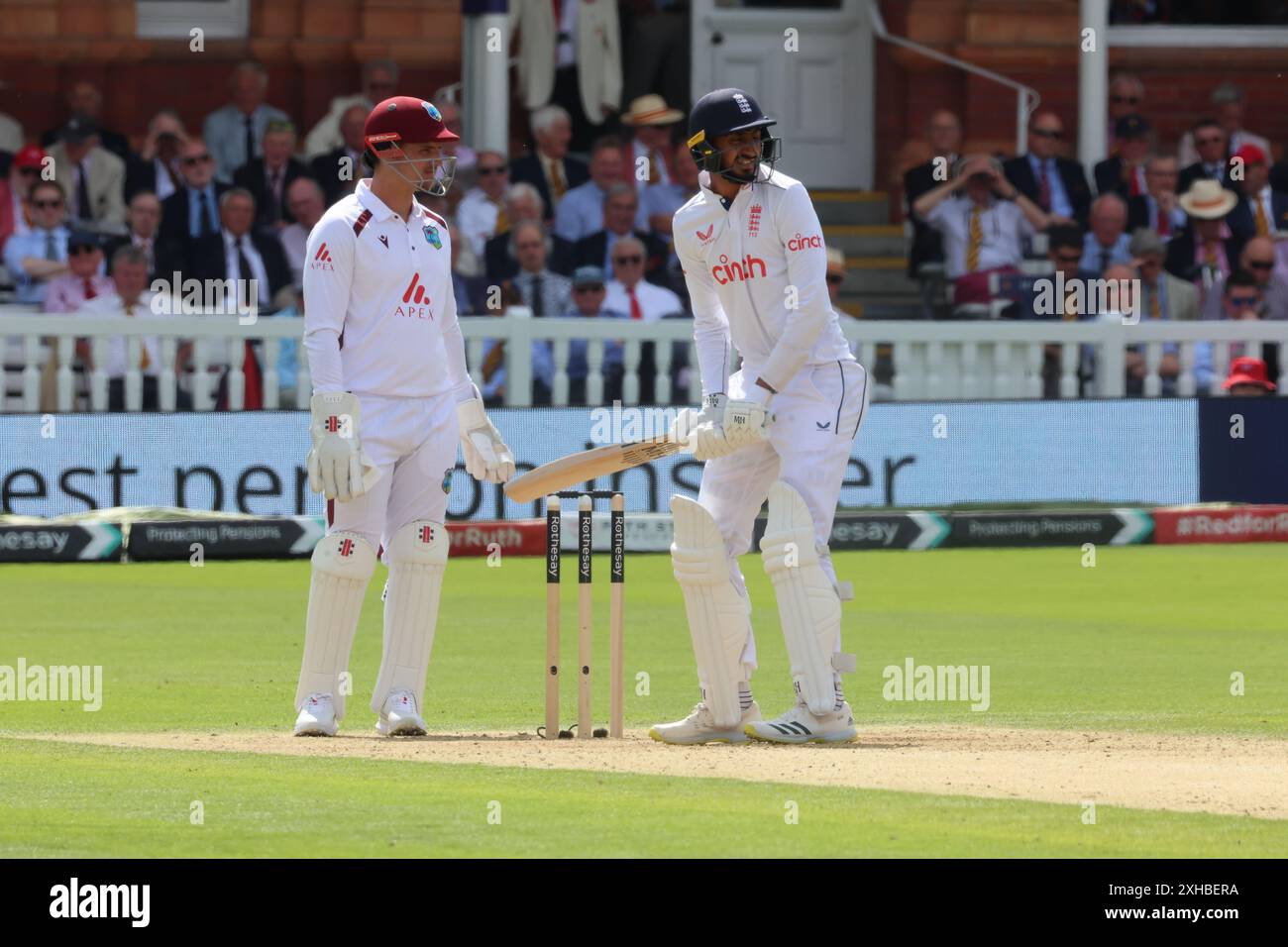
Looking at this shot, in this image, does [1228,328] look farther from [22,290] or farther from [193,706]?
[193,706]

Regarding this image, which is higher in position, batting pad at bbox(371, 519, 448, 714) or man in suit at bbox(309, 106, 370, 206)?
man in suit at bbox(309, 106, 370, 206)

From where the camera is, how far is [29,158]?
1916 cm

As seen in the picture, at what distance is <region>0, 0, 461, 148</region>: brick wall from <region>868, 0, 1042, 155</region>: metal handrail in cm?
358

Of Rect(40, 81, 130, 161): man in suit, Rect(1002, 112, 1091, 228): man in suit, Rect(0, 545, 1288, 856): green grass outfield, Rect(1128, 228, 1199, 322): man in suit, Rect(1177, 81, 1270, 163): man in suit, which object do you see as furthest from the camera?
Rect(1177, 81, 1270, 163): man in suit

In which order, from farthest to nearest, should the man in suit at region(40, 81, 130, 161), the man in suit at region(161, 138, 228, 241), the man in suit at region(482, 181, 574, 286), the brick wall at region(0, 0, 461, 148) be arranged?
the brick wall at region(0, 0, 461, 148) < the man in suit at region(40, 81, 130, 161) < the man in suit at region(482, 181, 574, 286) < the man in suit at region(161, 138, 228, 241)

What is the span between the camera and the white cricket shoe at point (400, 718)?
9.18 metres

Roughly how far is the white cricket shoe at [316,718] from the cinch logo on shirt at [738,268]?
6.38 ft

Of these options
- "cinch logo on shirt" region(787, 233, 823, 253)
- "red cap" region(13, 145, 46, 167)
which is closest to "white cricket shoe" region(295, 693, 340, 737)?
"cinch logo on shirt" region(787, 233, 823, 253)

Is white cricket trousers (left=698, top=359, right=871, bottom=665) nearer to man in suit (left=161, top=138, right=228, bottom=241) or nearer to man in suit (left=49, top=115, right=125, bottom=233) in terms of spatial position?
man in suit (left=161, top=138, right=228, bottom=241)

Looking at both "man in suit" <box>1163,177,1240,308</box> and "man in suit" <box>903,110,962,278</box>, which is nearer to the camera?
"man in suit" <box>903,110,962,278</box>

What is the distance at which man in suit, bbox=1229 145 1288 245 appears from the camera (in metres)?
21.2

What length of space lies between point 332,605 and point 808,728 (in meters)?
1.65

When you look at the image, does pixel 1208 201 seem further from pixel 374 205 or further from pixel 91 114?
pixel 374 205

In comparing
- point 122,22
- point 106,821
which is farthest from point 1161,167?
point 106,821
